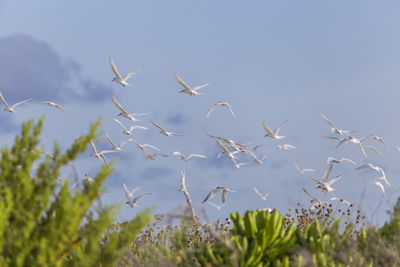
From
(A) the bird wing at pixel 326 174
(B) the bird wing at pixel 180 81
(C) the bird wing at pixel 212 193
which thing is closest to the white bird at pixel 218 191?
(C) the bird wing at pixel 212 193

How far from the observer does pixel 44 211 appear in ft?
16.6

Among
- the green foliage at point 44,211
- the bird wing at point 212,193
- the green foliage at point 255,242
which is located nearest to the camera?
the green foliage at point 44,211

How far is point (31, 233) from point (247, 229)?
2.43 m

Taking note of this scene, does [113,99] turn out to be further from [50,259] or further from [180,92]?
[50,259]

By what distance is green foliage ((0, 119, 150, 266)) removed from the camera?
4.66 meters

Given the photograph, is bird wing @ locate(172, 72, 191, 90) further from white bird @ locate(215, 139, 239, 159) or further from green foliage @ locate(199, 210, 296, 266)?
green foliage @ locate(199, 210, 296, 266)

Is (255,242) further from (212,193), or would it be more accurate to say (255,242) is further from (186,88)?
(186,88)

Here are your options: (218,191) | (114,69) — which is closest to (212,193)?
(218,191)

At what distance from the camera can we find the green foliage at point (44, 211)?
4.66 meters

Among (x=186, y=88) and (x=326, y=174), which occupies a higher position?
(x=186, y=88)

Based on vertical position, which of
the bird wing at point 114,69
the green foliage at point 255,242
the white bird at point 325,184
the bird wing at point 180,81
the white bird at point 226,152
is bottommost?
the green foliage at point 255,242

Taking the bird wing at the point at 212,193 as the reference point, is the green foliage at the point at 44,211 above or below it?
below

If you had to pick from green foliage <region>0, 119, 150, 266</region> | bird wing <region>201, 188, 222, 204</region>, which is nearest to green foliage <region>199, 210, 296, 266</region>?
green foliage <region>0, 119, 150, 266</region>

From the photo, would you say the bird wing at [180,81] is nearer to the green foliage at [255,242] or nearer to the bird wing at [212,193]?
the bird wing at [212,193]
